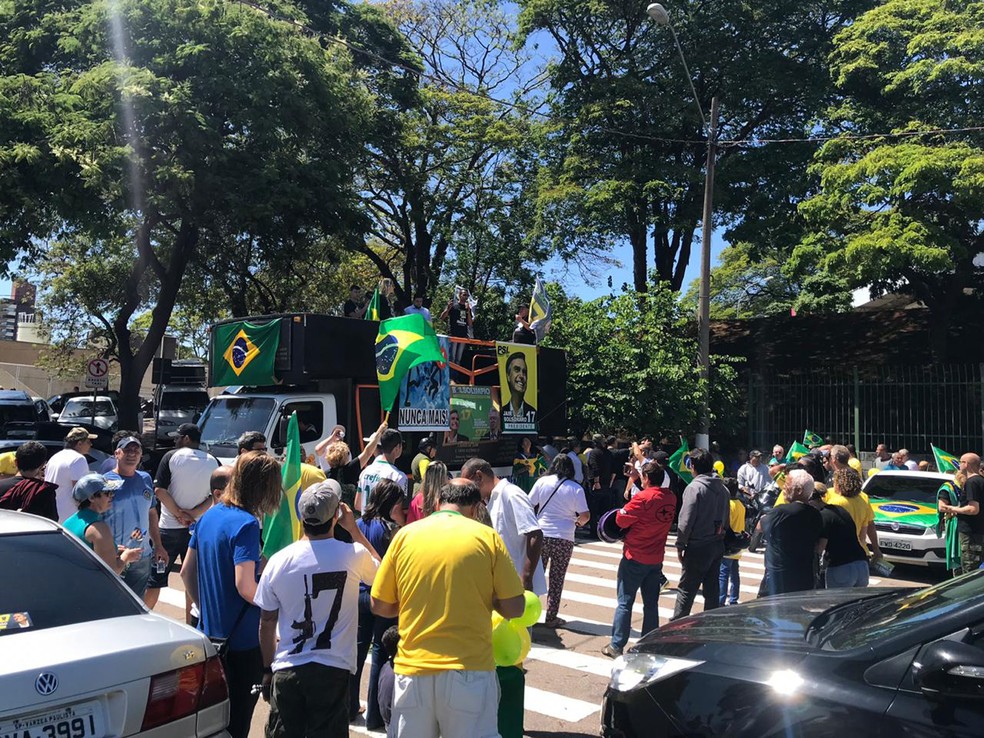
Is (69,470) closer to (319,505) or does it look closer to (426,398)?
(319,505)

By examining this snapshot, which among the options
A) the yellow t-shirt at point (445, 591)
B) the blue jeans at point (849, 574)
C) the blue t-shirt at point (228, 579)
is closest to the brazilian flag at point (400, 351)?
the blue jeans at point (849, 574)

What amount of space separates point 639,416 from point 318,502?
579 inches

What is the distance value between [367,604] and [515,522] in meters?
1.45

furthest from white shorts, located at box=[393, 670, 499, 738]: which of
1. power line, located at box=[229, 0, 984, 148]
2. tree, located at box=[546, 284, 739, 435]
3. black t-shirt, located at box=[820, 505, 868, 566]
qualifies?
power line, located at box=[229, 0, 984, 148]

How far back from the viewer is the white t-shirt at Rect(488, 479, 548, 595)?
6.12 meters

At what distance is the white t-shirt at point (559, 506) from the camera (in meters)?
7.79

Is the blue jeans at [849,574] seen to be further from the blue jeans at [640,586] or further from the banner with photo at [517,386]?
the banner with photo at [517,386]

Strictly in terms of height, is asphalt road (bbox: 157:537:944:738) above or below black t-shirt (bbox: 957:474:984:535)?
below

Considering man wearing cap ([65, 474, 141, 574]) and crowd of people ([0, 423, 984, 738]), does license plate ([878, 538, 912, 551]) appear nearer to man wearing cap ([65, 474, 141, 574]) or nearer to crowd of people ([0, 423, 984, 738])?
crowd of people ([0, 423, 984, 738])

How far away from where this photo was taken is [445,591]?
3480mm

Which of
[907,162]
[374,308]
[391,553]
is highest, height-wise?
[907,162]

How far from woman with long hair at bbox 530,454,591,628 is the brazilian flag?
4.26m

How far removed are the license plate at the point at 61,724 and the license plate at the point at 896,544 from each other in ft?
33.7

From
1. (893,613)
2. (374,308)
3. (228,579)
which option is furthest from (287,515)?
(374,308)
